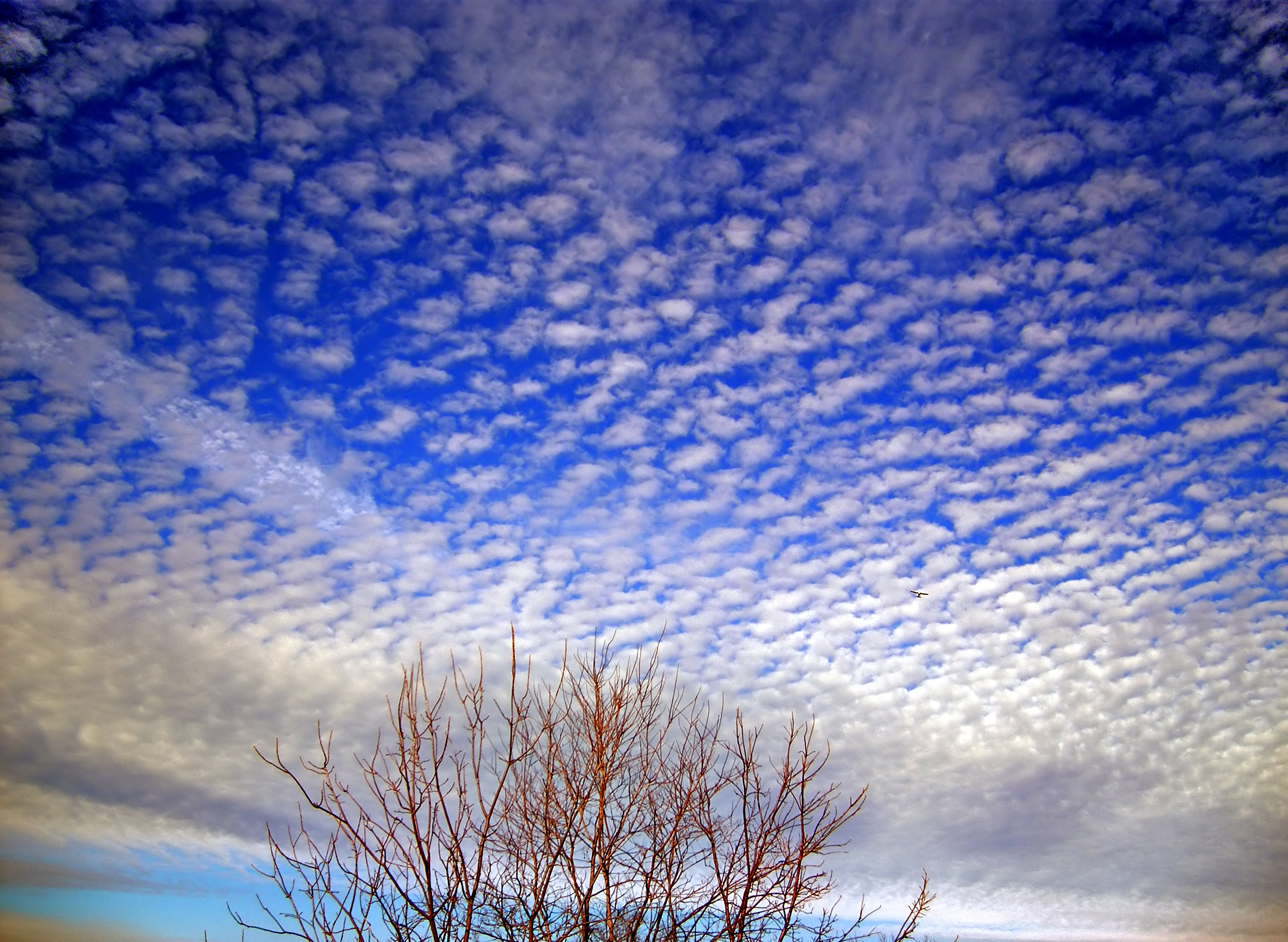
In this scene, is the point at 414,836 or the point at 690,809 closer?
the point at 414,836

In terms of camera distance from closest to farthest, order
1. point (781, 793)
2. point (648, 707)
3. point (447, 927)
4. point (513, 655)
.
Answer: point (447, 927) → point (513, 655) → point (781, 793) → point (648, 707)

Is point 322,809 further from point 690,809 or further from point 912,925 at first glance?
point 912,925

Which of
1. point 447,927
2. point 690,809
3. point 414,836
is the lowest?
point 447,927

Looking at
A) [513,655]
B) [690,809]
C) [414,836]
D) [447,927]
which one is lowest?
[447,927]

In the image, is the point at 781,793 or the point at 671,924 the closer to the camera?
the point at 671,924

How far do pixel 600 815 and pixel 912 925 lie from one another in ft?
8.19

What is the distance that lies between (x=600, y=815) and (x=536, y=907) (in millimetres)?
730

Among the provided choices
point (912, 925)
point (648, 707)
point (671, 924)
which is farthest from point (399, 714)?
point (912, 925)

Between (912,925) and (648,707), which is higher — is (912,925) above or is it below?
below

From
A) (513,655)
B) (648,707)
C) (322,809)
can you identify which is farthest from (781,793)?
(322,809)

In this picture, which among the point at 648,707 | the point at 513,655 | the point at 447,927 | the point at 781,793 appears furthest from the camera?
the point at 648,707

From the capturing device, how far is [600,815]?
5781 mm

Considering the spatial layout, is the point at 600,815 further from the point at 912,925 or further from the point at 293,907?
the point at 912,925

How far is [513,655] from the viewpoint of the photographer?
→ 560 cm
